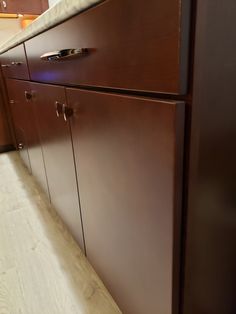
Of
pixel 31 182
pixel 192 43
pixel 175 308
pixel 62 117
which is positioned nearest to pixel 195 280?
pixel 175 308

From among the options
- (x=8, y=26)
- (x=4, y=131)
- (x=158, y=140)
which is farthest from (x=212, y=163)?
(x=8, y=26)

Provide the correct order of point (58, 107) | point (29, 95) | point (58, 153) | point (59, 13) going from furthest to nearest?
point (29, 95), point (58, 153), point (58, 107), point (59, 13)

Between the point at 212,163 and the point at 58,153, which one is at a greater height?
the point at 212,163

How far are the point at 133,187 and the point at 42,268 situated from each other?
2.26 feet

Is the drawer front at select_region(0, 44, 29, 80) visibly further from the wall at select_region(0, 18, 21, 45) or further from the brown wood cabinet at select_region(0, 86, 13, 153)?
the wall at select_region(0, 18, 21, 45)

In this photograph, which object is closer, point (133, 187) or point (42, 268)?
point (133, 187)

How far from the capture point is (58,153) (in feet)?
2.92

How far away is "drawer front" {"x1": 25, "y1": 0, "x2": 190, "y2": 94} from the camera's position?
302 mm

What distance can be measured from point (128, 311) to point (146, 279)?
0.22 meters

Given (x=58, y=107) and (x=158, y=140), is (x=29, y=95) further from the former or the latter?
(x=158, y=140)

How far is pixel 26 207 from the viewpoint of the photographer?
136 centimetres

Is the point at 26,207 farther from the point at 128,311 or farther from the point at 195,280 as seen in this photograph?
the point at 195,280

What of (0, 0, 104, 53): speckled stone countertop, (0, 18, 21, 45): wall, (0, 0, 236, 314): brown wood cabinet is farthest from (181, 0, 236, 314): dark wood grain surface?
(0, 18, 21, 45): wall

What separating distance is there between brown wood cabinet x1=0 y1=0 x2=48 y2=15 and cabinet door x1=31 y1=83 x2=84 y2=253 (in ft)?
5.86
